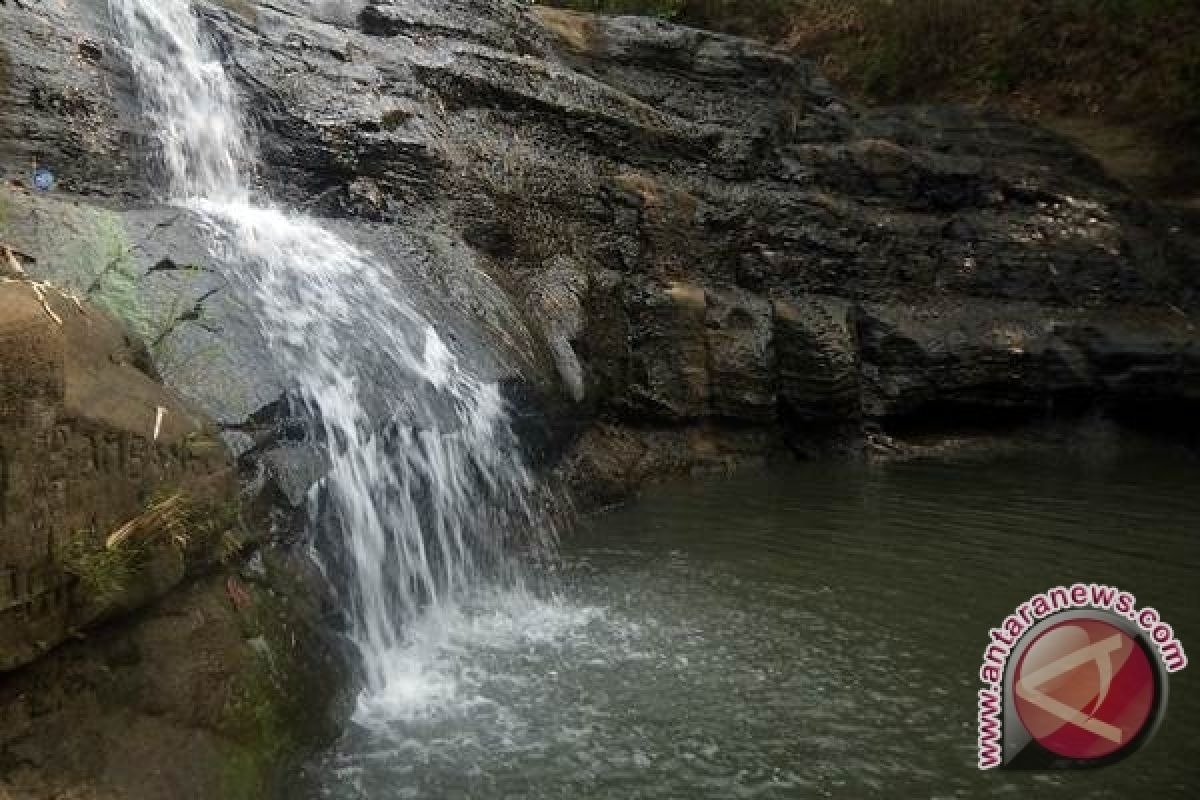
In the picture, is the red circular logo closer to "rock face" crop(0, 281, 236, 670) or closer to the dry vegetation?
"rock face" crop(0, 281, 236, 670)

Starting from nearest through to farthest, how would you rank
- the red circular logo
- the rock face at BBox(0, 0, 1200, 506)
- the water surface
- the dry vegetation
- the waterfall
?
1. the red circular logo
2. the water surface
3. the waterfall
4. the rock face at BBox(0, 0, 1200, 506)
5. the dry vegetation

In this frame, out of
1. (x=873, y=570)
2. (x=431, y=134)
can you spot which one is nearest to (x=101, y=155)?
(x=431, y=134)

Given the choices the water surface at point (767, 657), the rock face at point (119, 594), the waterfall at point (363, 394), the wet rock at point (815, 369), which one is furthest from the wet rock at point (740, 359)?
the rock face at point (119, 594)

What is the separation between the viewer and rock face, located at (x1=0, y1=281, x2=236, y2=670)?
2.27 meters

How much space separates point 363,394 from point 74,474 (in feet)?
7.40

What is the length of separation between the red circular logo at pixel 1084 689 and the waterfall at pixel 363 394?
2.22 meters

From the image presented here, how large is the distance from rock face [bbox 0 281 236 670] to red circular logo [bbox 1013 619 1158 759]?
8.62 ft

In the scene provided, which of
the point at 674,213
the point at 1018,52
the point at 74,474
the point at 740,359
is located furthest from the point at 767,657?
the point at 1018,52

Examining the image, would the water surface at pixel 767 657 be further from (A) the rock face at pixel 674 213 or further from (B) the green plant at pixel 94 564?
(A) the rock face at pixel 674 213

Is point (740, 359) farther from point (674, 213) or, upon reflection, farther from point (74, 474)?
point (74, 474)

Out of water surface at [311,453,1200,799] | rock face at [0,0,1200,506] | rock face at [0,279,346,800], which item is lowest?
water surface at [311,453,1200,799]

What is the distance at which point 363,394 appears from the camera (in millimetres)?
4672

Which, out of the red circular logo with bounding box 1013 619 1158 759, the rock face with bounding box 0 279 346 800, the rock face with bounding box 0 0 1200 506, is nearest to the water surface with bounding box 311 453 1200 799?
the red circular logo with bounding box 1013 619 1158 759

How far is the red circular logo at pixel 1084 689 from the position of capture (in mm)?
2652
